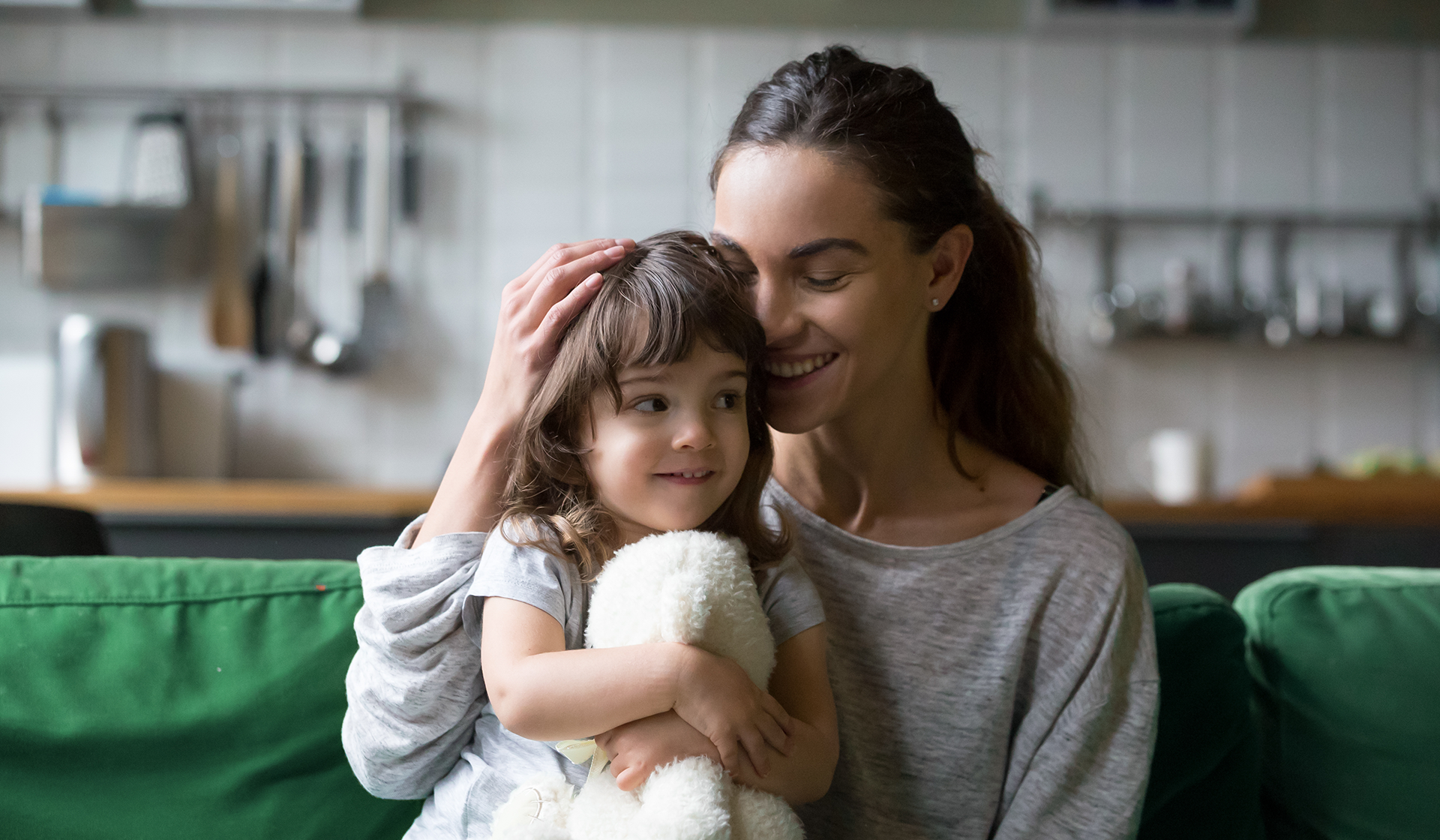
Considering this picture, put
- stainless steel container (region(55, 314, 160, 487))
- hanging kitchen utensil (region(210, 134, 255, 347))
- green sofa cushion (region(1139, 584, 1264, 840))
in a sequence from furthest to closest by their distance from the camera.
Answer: hanging kitchen utensil (region(210, 134, 255, 347)) < stainless steel container (region(55, 314, 160, 487)) < green sofa cushion (region(1139, 584, 1264, 840))

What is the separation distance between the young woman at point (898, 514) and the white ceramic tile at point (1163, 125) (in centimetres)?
226

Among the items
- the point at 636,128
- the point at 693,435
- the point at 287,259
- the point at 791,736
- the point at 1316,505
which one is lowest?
the point at 1316,505

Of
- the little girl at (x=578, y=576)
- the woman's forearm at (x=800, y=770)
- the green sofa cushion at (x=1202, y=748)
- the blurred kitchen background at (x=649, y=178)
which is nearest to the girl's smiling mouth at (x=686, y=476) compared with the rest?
the little girl at (x=578, y=576)

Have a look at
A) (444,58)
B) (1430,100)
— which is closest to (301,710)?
(444,58)

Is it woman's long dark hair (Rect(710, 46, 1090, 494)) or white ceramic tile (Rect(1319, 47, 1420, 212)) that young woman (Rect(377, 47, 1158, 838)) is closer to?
woman's long dark hair (Rect(710, 46, 1090, 494))

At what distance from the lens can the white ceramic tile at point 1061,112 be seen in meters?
3.23

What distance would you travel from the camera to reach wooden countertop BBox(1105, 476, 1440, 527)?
2.50 meters

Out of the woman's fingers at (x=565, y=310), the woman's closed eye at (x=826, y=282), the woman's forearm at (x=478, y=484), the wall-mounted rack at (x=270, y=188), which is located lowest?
the woman's forearm at (x=478, y=484)

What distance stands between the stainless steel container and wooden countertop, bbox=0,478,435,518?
267 millimetres

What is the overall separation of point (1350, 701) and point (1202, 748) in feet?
0.51

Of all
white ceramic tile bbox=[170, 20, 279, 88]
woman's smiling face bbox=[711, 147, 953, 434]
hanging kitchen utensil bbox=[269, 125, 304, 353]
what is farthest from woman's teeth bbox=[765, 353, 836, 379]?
white ceramic tile bbox=[170, 20, 279, 88]

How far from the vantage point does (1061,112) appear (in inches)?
127

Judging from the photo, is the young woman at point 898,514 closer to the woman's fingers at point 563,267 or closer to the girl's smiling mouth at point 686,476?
the woman's fingers at point 563,267

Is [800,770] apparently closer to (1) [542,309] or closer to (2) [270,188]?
(1) [542,309]
